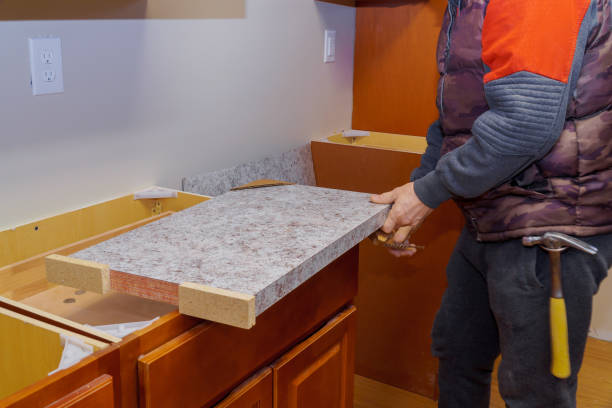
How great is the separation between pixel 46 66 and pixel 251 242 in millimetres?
580

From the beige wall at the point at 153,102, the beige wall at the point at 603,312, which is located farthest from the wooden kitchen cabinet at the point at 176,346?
the beige wall at the point at 603,312

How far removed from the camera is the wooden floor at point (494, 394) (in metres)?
2.05

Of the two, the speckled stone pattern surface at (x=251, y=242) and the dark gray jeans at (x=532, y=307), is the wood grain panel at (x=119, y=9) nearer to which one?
the speckled stone pattern surface at (x=251, y=242)

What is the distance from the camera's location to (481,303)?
1393mm

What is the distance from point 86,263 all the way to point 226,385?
0.28 meters

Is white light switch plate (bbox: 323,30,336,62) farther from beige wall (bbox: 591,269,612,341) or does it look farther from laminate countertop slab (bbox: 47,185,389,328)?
beige wall (bbox: 591,269,612,341)

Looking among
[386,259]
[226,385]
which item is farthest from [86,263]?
[386,259]

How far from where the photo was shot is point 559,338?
1.11 metres

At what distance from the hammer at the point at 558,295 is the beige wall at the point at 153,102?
928 millimetres

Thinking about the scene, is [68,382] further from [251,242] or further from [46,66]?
[46,66]

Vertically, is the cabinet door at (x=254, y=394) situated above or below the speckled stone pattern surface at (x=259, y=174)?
below

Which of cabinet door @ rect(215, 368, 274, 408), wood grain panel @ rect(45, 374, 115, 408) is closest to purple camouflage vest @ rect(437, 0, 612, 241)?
cabinet door @ rect(215, 368, 274, 408)

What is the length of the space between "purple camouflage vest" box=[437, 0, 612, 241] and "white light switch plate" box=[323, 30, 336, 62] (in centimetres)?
97

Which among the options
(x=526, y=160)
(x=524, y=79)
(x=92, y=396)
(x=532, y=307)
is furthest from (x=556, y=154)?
(x=92, y=396)
